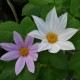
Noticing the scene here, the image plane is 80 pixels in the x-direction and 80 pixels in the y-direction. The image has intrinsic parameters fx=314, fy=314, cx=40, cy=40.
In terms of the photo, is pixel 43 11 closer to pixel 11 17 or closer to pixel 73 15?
pixel 73 15

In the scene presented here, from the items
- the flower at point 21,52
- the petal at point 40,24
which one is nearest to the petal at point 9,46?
the flower at point 21,52

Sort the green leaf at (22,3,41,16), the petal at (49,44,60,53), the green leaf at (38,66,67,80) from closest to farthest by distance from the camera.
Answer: the petal at (49,44,60,53)
the green leaf at (38,66,67,80)
the green leaf at (22,3,41,16)

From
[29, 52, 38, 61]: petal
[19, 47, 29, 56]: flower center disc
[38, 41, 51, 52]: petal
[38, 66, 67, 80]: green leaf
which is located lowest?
[38, 66, 67, 80]: green leaf

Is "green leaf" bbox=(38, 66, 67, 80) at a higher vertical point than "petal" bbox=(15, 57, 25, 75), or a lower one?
lower

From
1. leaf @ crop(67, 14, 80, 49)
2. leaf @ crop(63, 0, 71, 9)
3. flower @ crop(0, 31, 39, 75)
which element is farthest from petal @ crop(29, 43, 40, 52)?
leaf @ crop(63, 0, 71, 9)

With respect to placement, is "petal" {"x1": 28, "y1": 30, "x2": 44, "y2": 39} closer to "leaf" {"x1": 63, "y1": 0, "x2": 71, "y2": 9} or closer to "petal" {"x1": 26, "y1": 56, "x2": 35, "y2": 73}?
"petal" {"x1": 26, "y1": 56, "x2": 35, "y2": 73}

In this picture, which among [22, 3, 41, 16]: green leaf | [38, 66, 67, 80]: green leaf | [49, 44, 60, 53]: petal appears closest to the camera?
Answer: [49, 44, 60, 53]: petal

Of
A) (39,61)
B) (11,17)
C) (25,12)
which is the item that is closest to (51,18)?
(39,61)
